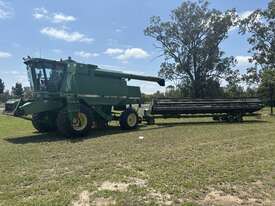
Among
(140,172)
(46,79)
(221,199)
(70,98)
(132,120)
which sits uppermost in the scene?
(46,79)

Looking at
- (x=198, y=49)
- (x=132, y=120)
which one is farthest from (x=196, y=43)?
(x=132, y=120)

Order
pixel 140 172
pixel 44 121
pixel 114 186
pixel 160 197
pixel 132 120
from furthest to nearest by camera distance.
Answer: pixel 132 120
pixel 44 121
pixel 140 172
pixel 114 186
pixel 160 197

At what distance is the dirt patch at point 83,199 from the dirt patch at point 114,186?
0.39 meters

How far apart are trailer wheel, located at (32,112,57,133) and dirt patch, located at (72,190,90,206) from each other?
9909mm

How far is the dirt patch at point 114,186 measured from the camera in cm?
645

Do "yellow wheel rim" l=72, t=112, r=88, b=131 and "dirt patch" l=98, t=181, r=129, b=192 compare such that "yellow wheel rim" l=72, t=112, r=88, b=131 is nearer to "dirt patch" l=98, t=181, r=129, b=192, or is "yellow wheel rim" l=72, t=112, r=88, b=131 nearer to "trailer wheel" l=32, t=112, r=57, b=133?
"trailer wheel" l=32, t=112, r=57, b=133

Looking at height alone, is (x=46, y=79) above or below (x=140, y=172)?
above

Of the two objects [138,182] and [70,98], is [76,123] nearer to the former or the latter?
[70,98]

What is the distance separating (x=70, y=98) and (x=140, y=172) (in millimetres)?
7593

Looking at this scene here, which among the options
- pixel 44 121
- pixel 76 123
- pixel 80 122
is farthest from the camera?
pixel 44 121

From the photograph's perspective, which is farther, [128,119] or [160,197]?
[128,119]

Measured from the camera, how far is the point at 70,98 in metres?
14.6

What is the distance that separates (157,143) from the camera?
11.8 m

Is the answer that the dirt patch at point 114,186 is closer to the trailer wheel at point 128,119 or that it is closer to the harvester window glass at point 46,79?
the harvester window glass at point 46,79
